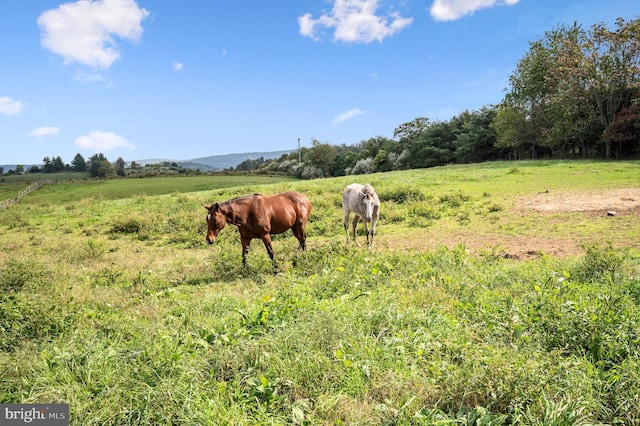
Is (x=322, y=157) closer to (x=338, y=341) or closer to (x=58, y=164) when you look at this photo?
(x=58, y=164)

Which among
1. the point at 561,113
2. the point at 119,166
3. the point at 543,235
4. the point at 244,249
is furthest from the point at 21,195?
the point at 561,113

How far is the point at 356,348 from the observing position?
3.94 meters

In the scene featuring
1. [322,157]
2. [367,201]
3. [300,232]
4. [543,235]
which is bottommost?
[543,235]

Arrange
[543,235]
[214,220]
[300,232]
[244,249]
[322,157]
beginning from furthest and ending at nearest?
[322,157]
[300,232]
[543,235]
[244,249]
[214,220]

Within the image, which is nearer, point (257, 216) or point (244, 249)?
point (244, 249)

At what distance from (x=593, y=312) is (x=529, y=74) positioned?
50561 millimetres

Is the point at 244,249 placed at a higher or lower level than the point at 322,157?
lower

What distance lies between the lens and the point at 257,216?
923 centimetres

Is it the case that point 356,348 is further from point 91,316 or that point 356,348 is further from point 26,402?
point 91,316

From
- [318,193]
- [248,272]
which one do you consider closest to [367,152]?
[318,193]

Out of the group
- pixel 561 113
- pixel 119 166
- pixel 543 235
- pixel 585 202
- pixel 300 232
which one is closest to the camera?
pixel 543 235

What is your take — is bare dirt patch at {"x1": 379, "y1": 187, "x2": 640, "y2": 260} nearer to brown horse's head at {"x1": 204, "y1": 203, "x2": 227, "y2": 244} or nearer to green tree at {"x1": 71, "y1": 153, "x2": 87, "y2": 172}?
brown horse's head at {"x1": 204, "y1": 203, "x2": 227, "y2": 244}

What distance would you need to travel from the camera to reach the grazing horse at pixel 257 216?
342 inches

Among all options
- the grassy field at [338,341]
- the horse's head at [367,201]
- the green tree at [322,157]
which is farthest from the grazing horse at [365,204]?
the green tree at [322,157]
